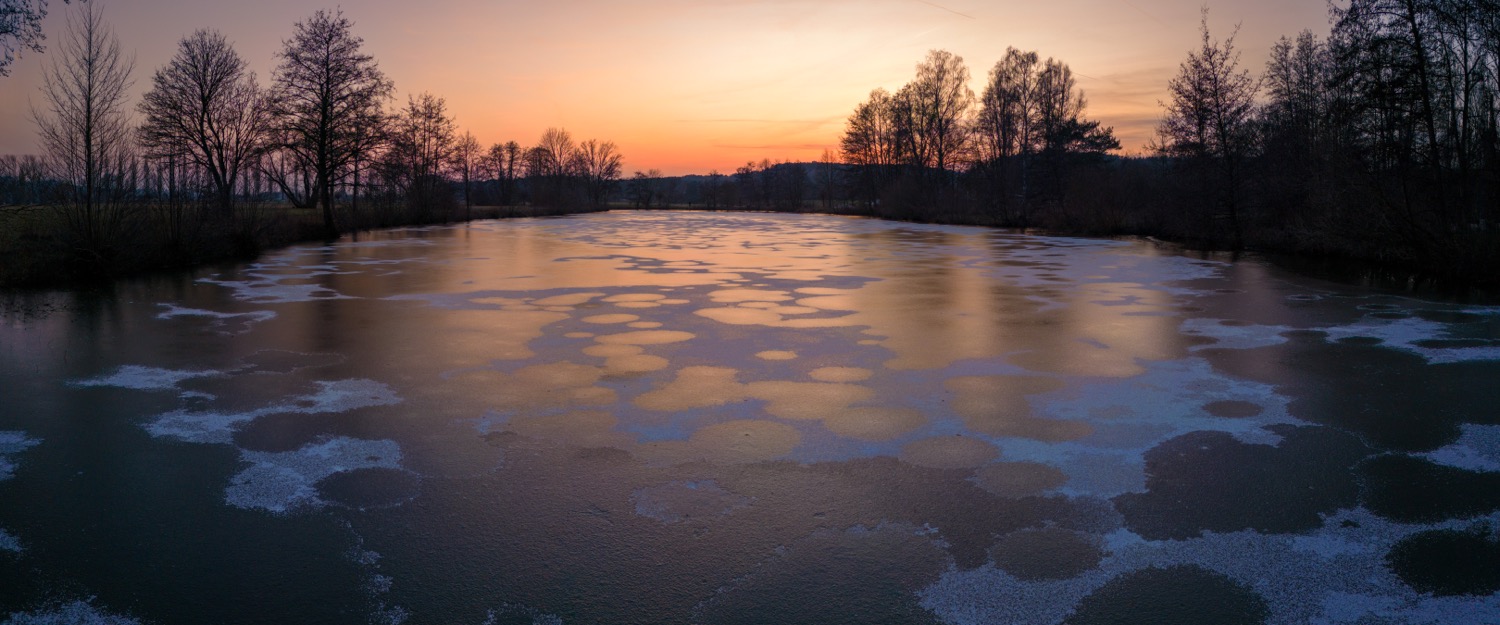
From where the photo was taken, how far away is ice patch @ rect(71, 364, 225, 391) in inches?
252

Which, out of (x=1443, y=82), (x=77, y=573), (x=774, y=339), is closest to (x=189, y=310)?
(x=774, y=339)

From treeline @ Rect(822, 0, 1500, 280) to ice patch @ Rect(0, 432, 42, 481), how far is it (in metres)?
18.7

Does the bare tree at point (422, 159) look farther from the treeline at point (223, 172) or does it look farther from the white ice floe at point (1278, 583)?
the white ice floe at point (1278, 583)

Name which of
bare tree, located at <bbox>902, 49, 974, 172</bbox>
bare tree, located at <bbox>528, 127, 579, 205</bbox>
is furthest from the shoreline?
bare tree, located at <bbox>528, 127, 579, 205</bbox>

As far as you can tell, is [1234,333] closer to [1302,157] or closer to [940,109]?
[1302,157]

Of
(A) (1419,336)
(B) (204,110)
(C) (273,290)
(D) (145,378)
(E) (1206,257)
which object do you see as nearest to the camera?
(D) (145,378)

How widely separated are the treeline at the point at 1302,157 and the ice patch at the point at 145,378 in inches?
719

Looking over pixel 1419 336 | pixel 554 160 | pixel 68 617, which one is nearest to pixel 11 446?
pixel 68 617

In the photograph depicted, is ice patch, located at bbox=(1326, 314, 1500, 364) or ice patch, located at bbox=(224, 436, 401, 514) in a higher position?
ice patch, located at bbox=(1326, 314, 1500, 364)

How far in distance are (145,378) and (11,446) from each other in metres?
1.91

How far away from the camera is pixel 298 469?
4.46 meters

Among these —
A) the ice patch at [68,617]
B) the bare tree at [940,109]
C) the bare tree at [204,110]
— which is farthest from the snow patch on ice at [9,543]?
the bare tree at [940,109]

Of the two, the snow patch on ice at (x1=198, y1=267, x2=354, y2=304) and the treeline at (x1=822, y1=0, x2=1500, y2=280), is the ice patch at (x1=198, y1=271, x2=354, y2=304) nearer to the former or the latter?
the snow patch on ice at (x1=198, y1=267, x2=354, y2=304)

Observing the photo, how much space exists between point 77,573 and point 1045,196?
50120 mm
